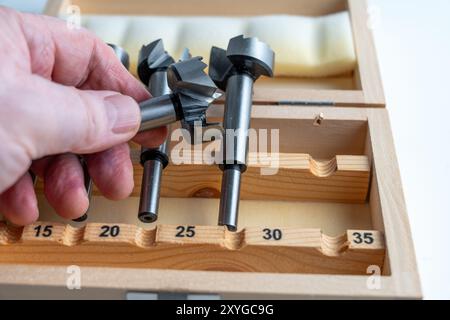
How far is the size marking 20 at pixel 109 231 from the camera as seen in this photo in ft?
1.94

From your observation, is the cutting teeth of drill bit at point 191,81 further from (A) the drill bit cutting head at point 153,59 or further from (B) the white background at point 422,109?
(B) the white background at point 422,109

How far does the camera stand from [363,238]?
586 mm

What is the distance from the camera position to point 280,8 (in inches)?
35.4

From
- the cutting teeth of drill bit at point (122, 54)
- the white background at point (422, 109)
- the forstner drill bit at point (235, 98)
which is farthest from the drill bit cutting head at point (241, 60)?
the white background at point (422, 109)

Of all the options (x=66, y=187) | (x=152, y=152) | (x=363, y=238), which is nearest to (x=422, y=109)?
(x=363, y=238)

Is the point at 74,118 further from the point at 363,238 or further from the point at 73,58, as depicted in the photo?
the point at 363,238

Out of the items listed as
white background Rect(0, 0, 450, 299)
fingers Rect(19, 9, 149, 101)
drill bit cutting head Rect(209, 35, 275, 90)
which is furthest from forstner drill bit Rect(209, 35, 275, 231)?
white background Rect(0, 0, 450, 299)

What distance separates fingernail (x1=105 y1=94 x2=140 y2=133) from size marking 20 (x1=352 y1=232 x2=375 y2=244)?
25 cm

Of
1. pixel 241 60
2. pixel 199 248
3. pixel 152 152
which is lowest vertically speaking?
pixel 199 248

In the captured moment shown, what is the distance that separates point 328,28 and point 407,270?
40 centimetres

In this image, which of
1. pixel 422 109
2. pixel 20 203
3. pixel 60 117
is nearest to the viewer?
pixel 60 117

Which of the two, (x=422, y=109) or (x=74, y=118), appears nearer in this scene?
(x=74, y=118)

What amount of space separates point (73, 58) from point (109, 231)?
0.69 ft
